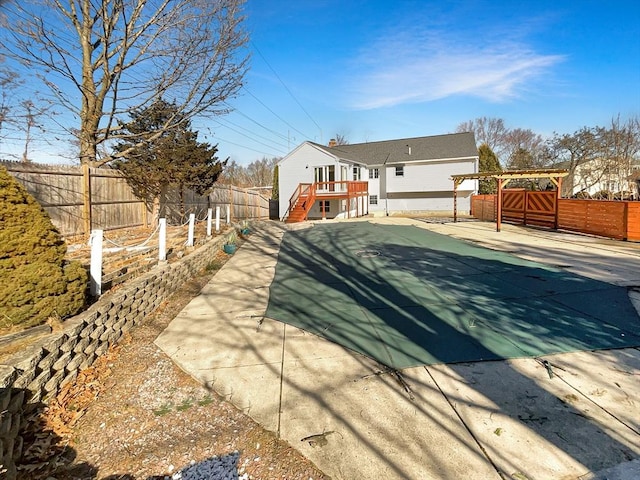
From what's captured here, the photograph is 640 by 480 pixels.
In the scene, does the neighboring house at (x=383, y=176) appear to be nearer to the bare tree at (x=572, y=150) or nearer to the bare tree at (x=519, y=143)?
the bare tree at (x=572, y=150)

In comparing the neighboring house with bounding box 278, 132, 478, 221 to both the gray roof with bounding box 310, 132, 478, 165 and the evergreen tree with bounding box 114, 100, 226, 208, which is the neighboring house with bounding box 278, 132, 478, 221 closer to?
the gray roof with bounding box 310, 132, 478, 165

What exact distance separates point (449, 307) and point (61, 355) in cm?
483

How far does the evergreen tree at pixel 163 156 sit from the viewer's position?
10.2m

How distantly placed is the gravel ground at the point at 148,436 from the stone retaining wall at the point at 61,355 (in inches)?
5.4

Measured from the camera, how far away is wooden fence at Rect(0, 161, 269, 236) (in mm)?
7312

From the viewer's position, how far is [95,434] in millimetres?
2646

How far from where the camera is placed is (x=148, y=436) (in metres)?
2.64

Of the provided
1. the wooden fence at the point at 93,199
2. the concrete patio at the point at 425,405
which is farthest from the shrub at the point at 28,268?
the wooden fence at the point at 93,199

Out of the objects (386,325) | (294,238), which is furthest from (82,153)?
(386,325)

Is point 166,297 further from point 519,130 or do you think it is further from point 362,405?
point 519,130

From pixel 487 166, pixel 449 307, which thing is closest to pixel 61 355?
pixel 449 307

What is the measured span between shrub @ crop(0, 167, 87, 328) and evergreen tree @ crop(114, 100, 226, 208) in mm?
7137

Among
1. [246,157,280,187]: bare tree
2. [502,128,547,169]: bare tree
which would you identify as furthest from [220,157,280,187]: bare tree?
[502,128,547,169]: bare tree

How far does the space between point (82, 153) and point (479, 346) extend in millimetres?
12102
